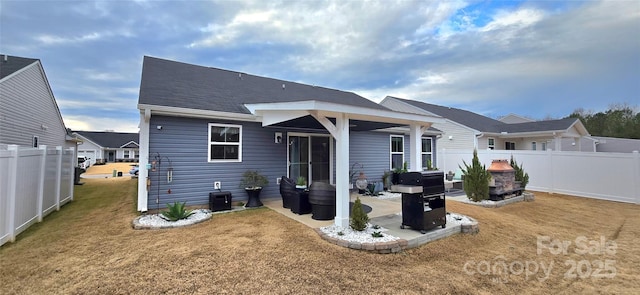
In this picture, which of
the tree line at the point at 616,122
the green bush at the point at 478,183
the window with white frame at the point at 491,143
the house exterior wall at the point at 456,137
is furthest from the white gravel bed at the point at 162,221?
the tree line at the point at 616,122

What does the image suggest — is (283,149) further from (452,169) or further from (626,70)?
(626,70)

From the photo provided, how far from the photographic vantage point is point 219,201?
6168mm

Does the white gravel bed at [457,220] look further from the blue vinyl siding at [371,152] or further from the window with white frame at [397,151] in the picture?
the window with white frame at [397,151]

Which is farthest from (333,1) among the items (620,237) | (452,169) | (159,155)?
(452,169)

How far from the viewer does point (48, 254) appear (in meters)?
3.63

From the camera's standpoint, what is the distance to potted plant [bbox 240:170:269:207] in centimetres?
658

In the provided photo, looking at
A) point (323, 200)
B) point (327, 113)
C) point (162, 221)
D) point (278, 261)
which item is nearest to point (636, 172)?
point (323, 200)

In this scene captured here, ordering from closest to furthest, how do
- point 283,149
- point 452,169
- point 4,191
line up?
point 4,191
point 283,149
point 452,169

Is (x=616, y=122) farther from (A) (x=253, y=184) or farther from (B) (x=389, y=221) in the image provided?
(A) (x=253, y=184)

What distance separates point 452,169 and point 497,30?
6.69 m

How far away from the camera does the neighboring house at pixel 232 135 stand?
15.9ft

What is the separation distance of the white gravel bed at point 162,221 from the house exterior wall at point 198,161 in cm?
74

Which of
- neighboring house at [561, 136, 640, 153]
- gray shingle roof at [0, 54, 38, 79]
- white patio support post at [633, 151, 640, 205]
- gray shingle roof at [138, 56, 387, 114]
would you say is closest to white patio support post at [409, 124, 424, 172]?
gray shingle roof at [138, 56, 387, 114]

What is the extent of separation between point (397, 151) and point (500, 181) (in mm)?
3892
